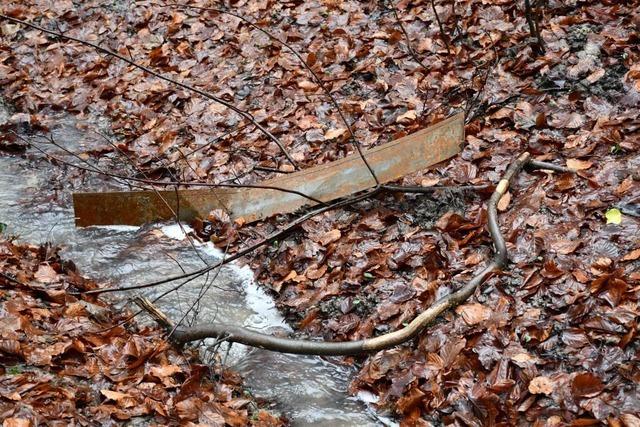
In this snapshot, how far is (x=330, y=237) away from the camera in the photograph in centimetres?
499

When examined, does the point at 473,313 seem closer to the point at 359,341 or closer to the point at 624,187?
the point at 359,341

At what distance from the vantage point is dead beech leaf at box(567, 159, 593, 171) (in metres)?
4.62

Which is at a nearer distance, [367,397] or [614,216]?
[367,397]

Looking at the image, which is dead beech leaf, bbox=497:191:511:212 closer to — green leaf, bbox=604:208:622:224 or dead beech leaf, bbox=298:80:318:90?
green leaf, bbox=604:208:622:224

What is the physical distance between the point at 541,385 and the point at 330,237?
2.05 m

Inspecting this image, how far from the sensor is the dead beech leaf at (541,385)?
3436 mm

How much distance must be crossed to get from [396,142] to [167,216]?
221cm

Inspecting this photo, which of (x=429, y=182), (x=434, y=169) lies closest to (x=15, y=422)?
(x=429, y=182)

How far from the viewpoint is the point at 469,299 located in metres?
4.12

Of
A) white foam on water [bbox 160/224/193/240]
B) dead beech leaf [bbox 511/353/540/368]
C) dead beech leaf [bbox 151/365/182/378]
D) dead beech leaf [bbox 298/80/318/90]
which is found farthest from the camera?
dead beech leaf [bbox 298/80/318/90]

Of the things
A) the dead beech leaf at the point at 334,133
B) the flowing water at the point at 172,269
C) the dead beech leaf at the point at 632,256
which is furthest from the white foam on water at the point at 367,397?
the dead beech leaf at the point at 334,133

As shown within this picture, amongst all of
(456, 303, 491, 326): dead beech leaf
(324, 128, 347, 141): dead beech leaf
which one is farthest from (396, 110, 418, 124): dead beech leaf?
(456, 303, 491, 326): dead beech leaf

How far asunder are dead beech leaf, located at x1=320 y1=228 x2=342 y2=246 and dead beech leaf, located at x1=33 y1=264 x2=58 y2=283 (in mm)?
2057

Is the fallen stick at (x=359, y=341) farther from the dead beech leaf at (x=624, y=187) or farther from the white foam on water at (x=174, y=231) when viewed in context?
the white foam on water at (x=174, y=231)
